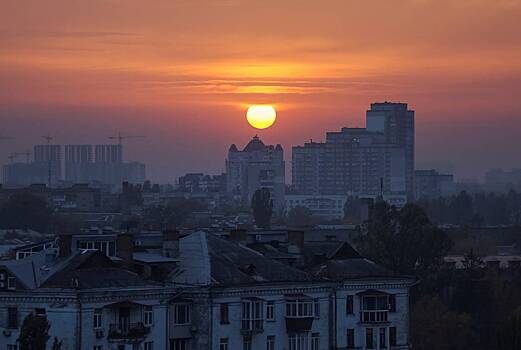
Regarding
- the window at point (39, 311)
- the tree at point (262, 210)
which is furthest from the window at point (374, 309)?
the tree at point (262, 210)

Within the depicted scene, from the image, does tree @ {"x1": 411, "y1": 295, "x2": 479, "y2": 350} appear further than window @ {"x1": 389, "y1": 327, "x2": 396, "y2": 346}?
→ Yes

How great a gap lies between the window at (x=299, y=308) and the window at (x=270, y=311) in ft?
1.86

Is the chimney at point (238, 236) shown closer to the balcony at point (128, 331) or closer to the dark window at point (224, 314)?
the dark window at point (224, 314)

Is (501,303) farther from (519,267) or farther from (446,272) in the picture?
(519,267)

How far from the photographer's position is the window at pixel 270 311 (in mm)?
61781

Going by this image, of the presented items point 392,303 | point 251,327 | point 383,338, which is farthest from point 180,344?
point 392,303

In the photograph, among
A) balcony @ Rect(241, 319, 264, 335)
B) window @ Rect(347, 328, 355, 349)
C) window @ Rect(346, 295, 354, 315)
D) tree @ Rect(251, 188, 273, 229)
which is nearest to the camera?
balcony @ Rect(241, 319, 264, 335)

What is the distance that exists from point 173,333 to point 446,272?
32.4 metres

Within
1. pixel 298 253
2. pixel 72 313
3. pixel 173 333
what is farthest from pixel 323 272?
pixel 72 313

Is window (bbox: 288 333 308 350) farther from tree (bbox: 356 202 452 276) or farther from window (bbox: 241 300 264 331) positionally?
tree (bbox: 356 202 452 276)

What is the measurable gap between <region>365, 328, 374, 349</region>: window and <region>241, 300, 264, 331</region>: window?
480cm

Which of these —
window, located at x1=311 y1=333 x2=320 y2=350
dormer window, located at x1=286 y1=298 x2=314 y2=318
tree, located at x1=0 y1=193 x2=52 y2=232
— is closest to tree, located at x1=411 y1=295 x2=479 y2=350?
window, located at x1=311 y1=333 x2=320 y2=350

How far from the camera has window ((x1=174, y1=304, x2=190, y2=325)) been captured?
59.8 m

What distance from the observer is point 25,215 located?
566 ft
